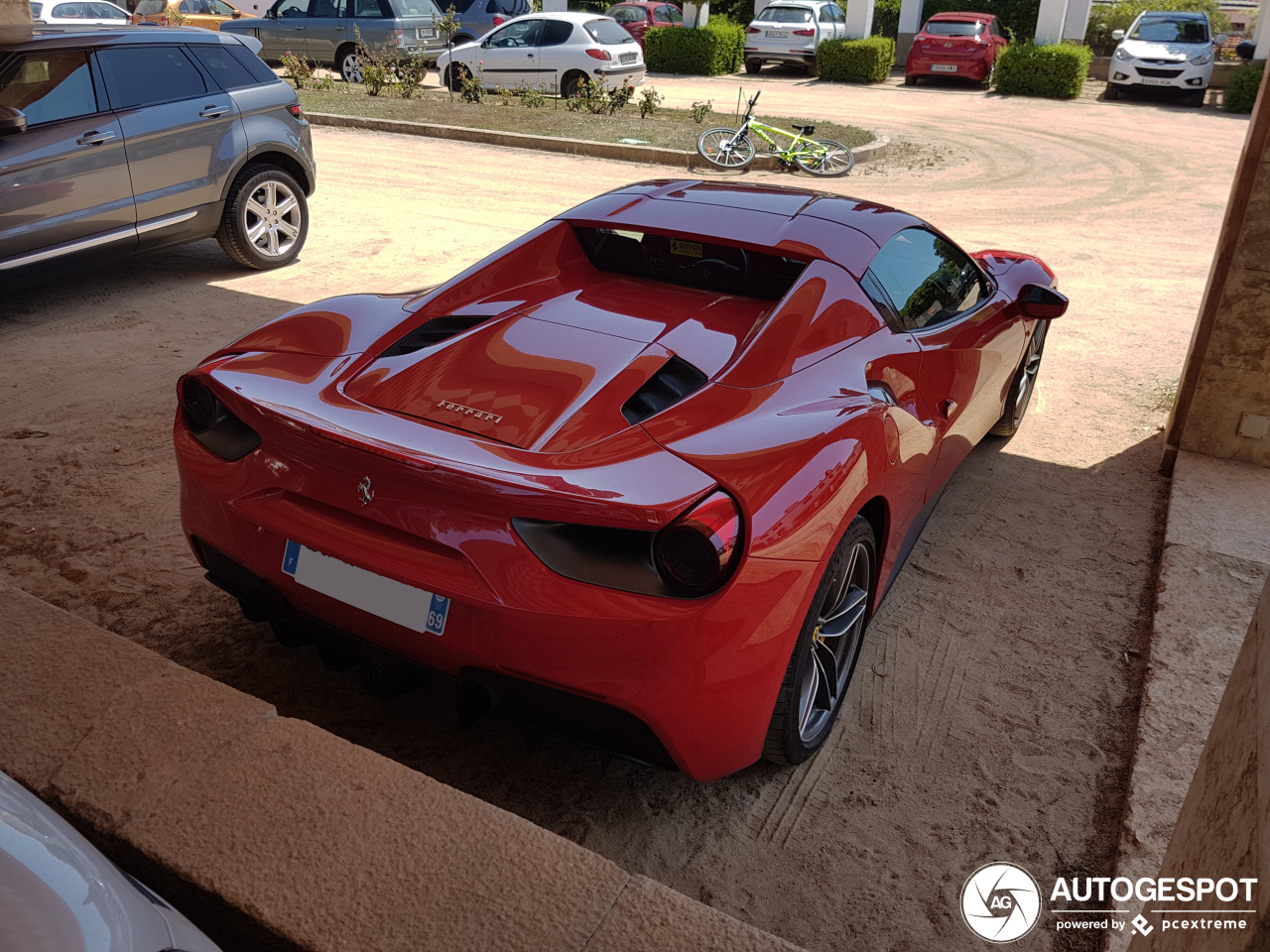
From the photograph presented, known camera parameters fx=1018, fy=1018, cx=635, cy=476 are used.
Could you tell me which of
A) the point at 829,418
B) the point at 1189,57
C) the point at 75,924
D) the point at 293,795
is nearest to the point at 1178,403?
the point at 829,418

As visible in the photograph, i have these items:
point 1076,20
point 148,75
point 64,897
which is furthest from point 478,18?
point 64,897

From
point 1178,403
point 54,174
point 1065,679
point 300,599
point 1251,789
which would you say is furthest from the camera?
point 54,174

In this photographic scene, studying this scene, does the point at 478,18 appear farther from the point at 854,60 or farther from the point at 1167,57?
the point at 1167,57

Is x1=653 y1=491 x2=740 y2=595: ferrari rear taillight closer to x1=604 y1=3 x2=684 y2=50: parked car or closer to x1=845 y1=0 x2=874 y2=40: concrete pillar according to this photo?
x1=604 y1=3 x2=684 y2=50: parked car

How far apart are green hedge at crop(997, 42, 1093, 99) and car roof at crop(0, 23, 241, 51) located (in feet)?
61.9

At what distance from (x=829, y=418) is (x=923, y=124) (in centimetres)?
1584

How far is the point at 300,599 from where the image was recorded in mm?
2594

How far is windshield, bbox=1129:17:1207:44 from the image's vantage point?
69.1 ft

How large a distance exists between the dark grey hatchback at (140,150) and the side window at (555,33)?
34.9 feet

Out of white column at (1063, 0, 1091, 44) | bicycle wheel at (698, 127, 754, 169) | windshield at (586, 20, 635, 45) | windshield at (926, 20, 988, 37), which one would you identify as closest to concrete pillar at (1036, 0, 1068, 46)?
white column at (1063, 0, 1091, 44)

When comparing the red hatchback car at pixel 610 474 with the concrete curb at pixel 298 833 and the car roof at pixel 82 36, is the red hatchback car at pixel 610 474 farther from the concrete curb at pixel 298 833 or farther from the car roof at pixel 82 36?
the car roof at pixel 82 36

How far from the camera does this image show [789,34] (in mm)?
23922

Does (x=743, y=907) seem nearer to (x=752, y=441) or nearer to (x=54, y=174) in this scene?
(x=752, y=441)

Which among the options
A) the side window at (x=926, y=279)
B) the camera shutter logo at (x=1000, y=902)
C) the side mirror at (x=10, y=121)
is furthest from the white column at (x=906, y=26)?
the camera shutter logo at (x=1000, y=902)
